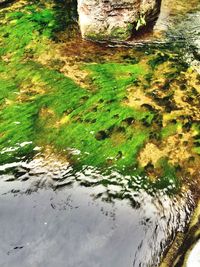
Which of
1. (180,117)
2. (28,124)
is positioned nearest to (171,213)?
(180,117)

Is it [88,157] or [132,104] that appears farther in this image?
[132,104]

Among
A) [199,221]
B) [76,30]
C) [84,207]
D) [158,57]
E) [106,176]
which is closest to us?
[199,221]

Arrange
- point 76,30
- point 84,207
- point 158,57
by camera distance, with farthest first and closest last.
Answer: point 76,30 → point 158,57 → point 84,207

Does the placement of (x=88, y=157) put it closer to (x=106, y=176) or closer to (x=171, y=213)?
(x=106, y=176)

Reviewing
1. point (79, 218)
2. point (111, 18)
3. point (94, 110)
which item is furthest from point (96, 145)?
point (111, 18)

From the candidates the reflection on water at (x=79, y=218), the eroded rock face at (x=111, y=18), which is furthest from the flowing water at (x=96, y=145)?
the eroded rock face at (x=111, y=18)

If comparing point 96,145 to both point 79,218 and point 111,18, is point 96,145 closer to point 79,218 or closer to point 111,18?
point 79,218

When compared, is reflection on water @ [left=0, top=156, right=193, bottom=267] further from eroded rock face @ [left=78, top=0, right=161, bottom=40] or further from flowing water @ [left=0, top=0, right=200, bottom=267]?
eroded rock face @ [left=78, top=0, right=161, bottom=40]
